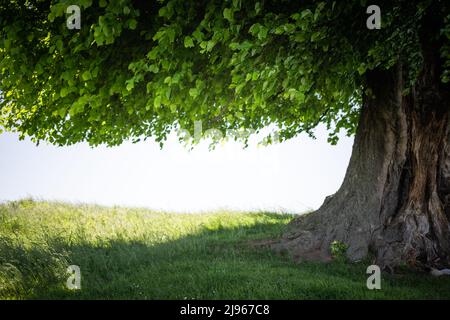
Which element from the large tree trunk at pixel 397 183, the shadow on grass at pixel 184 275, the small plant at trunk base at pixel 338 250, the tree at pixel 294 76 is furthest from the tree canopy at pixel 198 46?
the small plant at trunk base at pixel 338 250

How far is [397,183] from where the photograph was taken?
1058cm

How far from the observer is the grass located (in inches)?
295

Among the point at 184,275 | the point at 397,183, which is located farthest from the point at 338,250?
the point at 184,275

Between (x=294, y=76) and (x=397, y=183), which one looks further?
(x=397, y=183)

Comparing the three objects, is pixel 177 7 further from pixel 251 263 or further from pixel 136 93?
pixel 251 263

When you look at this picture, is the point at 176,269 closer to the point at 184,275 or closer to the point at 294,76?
the point at 184,275

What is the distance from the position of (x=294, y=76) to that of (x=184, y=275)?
4938 millimetres

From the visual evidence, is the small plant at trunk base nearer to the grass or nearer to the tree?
the tree

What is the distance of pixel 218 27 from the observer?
24.1 ft

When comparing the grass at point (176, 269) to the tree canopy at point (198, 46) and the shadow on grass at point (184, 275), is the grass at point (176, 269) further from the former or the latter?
the tree canopy at point (198, 46)

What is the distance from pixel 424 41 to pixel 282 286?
7042 mm

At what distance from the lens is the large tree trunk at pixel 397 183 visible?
9.76m

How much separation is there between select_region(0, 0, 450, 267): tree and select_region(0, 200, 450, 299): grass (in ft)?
4.72

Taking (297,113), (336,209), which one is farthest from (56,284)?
(297,113)
